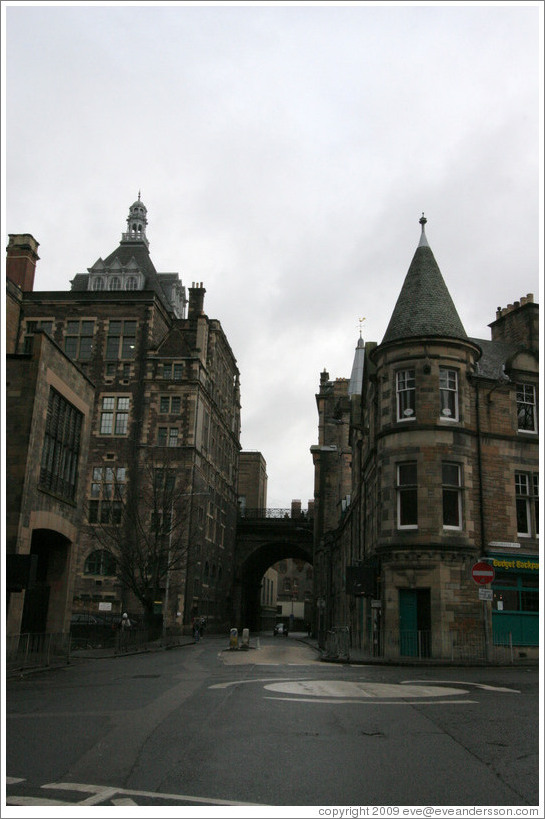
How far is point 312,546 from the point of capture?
79000mm

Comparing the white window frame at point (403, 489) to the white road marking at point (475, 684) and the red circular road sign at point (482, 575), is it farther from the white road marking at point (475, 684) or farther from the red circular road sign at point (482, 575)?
the white road marking at point (475, 684)

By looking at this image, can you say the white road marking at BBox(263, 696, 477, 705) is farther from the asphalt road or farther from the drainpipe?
the drainpipe

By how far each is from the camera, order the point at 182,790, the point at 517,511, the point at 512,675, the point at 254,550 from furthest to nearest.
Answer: the point at 254,550, the point at 517,511, the point at 512,675, the point at 182,790

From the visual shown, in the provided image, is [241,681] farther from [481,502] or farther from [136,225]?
[136,225]

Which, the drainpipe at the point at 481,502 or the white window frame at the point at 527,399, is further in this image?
the white window frame at the point at 527,399

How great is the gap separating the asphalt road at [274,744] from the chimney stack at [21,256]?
24774 mm

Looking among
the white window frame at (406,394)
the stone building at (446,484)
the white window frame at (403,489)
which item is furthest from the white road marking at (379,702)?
the white window frame at (406,394)

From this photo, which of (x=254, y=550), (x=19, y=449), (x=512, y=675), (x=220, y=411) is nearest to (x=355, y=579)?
(x=512, y=675)

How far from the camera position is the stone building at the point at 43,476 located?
874 inches

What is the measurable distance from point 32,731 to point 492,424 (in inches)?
904

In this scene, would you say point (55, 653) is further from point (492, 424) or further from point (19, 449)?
point (492, 424)

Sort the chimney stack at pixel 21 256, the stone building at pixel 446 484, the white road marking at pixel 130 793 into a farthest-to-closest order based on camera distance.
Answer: the chimney stack at pixel 21 256
the stone building at pixel 446 484
the white road marking at pixel 130 793

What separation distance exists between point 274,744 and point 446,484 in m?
19.8

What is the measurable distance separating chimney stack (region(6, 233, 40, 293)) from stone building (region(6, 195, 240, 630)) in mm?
15953
